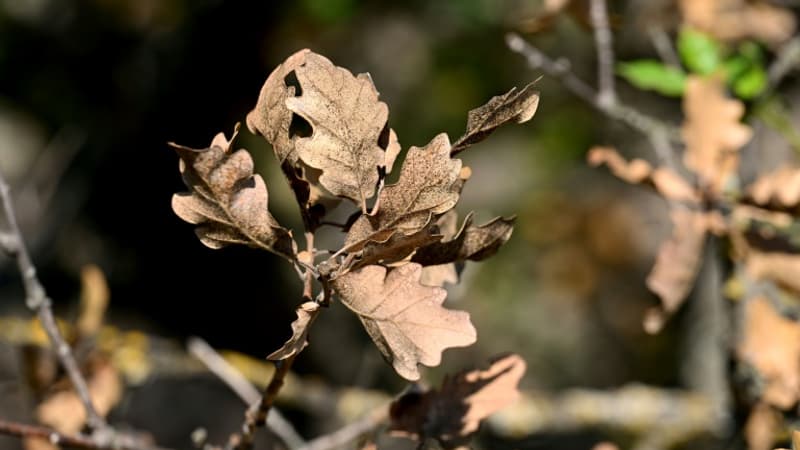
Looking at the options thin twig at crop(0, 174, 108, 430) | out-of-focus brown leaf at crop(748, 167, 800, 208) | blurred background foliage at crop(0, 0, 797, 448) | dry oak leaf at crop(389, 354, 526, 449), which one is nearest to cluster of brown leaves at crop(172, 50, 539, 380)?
dry oak leaf at crop(389, 354, 526, 449)

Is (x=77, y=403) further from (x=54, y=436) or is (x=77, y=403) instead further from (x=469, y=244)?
(x=469, y=244)

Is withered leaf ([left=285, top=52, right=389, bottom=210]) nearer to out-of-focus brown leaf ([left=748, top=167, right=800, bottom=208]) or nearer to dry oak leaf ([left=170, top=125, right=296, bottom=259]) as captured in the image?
dry oak leaf ([left=170, top=125, right=296, bottom=259])

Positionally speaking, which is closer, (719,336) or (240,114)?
(719,336)

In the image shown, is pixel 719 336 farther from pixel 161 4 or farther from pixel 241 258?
pixel 161 4

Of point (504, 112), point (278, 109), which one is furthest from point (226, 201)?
point (504, 112)

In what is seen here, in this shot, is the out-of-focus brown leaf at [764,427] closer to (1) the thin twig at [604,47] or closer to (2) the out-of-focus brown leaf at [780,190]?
(2) the out-of-focus brown leaf at [780,190]

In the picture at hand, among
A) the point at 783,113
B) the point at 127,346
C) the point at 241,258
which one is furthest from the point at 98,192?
the point at 783,113

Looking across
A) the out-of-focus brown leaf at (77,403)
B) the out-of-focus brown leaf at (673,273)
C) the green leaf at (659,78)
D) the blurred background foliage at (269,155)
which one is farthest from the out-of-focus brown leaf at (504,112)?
the blurred background foliage at (269,155)
